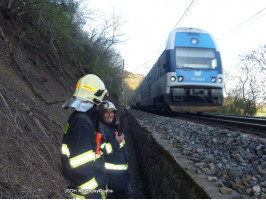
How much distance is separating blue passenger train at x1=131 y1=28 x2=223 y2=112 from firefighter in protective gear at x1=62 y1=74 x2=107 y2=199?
848 centimetres

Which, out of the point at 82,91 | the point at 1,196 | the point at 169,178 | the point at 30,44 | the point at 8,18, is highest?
the point at 8,18

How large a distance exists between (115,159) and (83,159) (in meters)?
0.94

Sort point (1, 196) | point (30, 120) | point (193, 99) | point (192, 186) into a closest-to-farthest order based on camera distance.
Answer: point (1, 196)
point (192, 186)
point (30, 120)
point (193, 99)

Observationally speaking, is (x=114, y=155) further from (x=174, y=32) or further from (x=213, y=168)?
(x=174, y=32)

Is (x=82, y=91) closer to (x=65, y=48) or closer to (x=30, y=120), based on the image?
(x=30, y=120)

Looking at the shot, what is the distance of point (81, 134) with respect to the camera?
7.16ft

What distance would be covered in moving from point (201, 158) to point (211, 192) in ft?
4.53

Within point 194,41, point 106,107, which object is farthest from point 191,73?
point 106,107

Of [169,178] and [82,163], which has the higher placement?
[82,163]

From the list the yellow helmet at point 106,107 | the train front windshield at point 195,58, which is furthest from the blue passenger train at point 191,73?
the yellow helmet at point 106,107

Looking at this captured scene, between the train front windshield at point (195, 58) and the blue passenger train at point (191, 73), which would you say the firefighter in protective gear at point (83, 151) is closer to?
the blue passenger train at point (191, 73)

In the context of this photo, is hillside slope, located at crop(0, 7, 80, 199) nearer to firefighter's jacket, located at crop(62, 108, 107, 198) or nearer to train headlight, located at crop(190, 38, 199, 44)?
firefighter's jacket, located at crop(62, 108, 107, 198)

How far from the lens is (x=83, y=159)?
6.99 ft


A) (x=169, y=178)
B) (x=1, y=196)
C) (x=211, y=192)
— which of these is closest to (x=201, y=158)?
(x=169, y=178)
